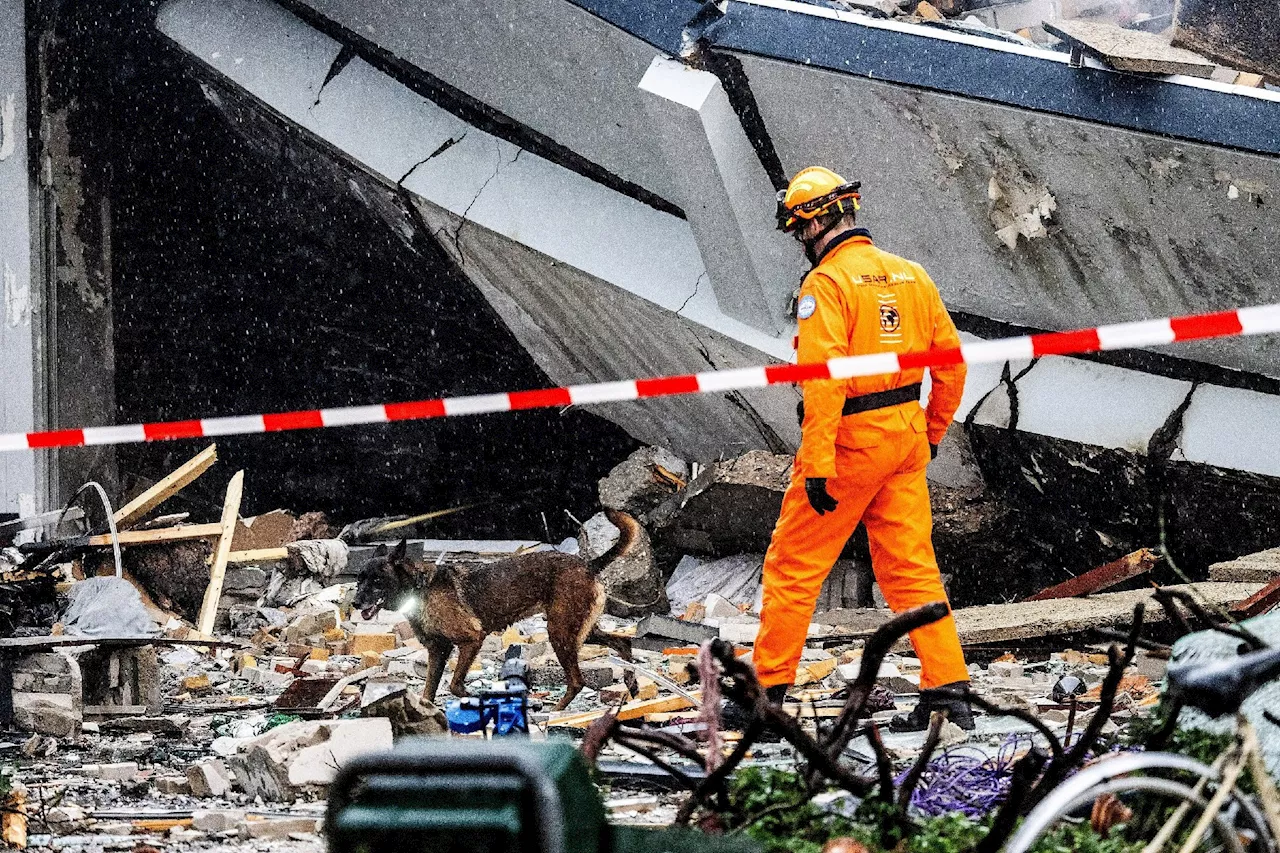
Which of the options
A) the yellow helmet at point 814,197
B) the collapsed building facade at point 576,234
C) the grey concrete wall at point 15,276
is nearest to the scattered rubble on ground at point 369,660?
the grey concrete wall at point 15,276

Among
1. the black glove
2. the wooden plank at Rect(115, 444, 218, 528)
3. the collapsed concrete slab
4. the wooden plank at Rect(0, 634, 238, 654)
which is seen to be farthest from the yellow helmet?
the wooden plank at Rect(115, 444, 218, 528)

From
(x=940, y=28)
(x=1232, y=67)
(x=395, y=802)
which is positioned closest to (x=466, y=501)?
(x=940, y=28)

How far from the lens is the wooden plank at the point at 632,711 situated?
5320 millimetres

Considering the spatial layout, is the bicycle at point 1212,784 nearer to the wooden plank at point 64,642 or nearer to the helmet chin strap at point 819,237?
the helmet chin strap at point 819,237

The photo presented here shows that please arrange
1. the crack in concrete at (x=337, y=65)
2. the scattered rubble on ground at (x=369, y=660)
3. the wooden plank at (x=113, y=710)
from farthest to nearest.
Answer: the crack in concrete at (x=337, y=65), the wooden plank at (x=113, y=710), the scattered rubble on ground at (x=369, y=660)

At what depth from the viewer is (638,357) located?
28.9ft

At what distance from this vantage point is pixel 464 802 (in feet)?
5.31

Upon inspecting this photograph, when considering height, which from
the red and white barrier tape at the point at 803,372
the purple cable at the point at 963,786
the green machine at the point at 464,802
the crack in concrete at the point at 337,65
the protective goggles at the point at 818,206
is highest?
the crack in concrete at the point at 337,65

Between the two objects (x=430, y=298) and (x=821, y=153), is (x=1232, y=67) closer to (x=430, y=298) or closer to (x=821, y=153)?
(x=821, y=153)

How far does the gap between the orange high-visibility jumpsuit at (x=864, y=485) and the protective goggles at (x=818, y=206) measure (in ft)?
0.53

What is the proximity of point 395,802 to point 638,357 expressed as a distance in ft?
23.7

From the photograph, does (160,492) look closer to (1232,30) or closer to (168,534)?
(168,534)

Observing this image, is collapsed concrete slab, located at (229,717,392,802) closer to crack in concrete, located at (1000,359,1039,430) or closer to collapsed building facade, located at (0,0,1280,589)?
collapsed building facade, located at (0,0,1280,589)

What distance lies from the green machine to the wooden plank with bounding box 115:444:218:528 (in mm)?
7684
